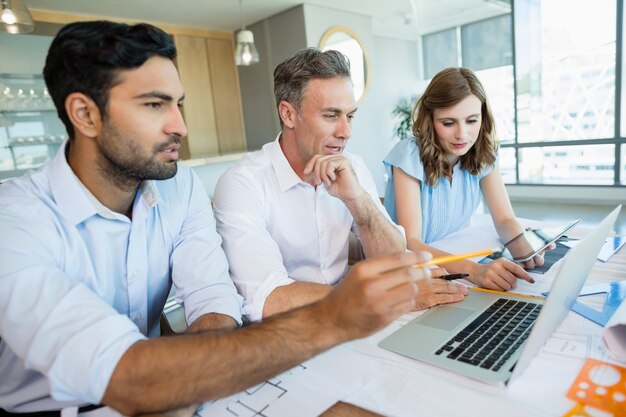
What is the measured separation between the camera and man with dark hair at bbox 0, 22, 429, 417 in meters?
0.64

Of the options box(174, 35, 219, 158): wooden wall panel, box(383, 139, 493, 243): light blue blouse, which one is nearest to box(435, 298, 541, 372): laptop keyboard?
box(383, 139, 493, 243): light blue blouse

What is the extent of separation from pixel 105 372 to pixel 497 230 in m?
1.58

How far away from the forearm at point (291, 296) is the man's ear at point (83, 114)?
595mm

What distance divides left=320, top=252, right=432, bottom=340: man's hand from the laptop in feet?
0.75

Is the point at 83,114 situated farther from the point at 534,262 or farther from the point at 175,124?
the point at 534,262

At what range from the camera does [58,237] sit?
2.87 ft

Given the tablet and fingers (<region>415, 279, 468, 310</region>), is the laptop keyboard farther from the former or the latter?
the tablet

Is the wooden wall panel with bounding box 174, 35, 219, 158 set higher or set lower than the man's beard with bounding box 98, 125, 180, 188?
higher

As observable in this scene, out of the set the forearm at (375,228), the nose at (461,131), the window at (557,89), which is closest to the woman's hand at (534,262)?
the forearm at (375,228)

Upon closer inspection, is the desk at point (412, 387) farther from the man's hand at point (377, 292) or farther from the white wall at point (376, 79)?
the white wall at point (376, 79)

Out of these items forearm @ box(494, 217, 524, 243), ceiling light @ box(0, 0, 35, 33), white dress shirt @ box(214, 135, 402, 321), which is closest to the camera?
white dress shirt @ box(214, 135, 402, 321)

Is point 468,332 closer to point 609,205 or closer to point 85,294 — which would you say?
point 85,294

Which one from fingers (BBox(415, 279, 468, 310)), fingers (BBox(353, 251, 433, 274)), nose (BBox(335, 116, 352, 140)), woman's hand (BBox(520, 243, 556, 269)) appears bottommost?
woman's hand (BBox(520, 243, 556, 269))

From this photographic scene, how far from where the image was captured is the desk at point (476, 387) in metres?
0.67
